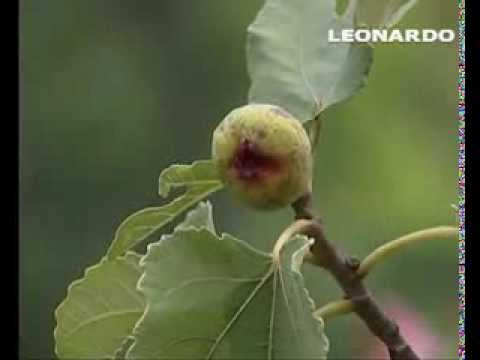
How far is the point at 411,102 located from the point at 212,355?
0.79m

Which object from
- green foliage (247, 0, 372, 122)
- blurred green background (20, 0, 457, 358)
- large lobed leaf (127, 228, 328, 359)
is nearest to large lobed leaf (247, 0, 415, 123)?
green foliage (247, 0, 372, 122)

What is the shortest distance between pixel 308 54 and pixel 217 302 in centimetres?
19

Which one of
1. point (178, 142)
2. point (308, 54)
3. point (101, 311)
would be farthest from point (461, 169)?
point (178, 142)

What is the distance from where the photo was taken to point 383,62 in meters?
1.11

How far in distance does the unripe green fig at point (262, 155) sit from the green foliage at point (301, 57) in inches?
4.0

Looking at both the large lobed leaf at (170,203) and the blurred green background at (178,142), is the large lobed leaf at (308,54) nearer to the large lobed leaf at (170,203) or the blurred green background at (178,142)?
the large lobed leaf at (170,203)

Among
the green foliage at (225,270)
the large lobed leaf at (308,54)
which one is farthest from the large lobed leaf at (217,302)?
the large lobed leaf at (308,54)

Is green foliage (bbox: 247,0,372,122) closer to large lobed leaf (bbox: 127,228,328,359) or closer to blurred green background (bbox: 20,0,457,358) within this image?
large lobed leaf (bbox: 127,228,328,359)

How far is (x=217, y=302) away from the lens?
0.63 metres

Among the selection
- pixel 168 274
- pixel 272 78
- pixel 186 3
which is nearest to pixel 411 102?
pixel 186 3

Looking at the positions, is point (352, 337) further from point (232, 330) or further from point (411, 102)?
point (232, 330)

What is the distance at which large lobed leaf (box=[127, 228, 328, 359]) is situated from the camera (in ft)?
2.01

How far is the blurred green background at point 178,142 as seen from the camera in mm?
1228

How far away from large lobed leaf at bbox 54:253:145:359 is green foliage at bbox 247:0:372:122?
0.13 meters
